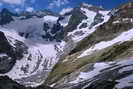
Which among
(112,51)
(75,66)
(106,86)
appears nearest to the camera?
(106,86)

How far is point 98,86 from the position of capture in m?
76.2

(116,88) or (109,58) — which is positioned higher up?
(109,58)

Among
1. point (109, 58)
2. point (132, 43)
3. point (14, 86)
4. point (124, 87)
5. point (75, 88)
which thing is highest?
point (132, 43)

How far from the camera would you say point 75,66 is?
18588 cm

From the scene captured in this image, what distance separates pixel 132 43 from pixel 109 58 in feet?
63.2

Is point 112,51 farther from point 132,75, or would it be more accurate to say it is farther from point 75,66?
point 132,75

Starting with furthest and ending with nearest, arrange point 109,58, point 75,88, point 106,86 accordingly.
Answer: point 109,58 < point 75,88 < point 106,86

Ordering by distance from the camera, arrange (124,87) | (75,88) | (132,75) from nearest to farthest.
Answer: (124,87) → (132,75) → (75,88)

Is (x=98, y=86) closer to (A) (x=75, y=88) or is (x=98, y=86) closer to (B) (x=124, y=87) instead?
(B) (x=124, y=87)

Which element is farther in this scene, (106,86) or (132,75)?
(132,75)

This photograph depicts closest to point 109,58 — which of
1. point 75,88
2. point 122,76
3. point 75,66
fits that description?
point 75,66

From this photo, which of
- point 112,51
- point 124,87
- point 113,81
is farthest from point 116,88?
point 112,51

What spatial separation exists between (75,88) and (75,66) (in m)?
90.4

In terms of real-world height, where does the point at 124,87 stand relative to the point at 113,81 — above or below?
below
